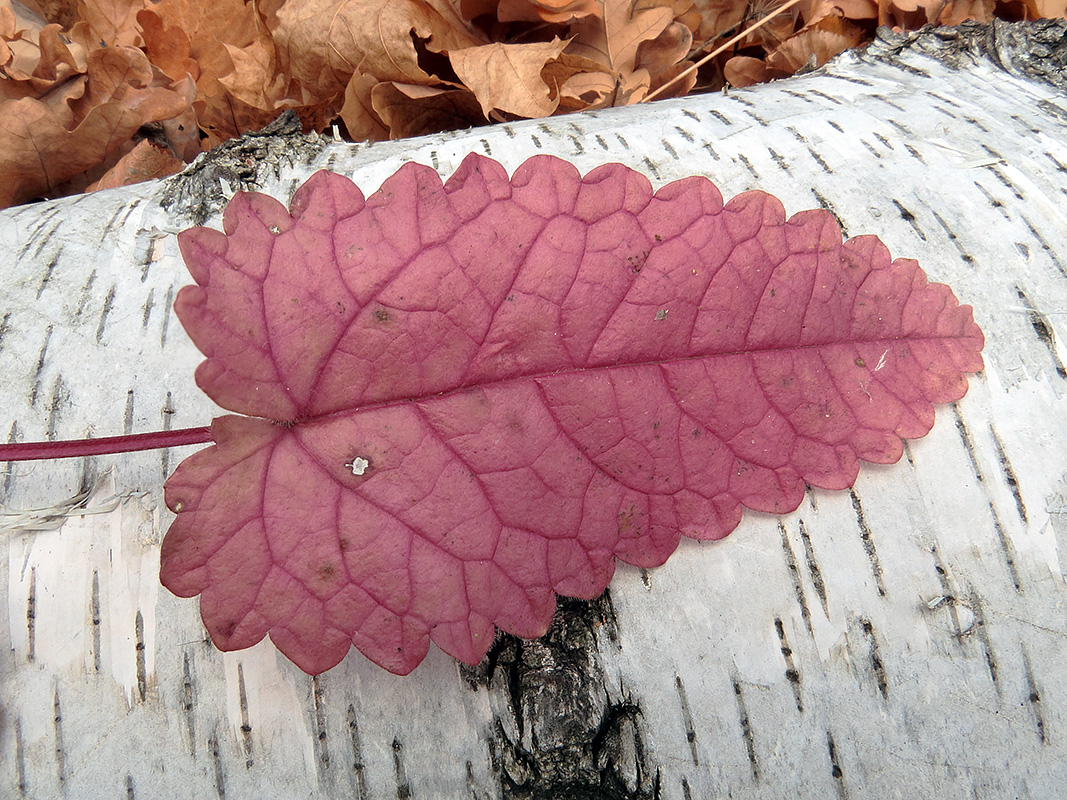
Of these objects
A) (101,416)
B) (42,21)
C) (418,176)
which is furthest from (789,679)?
(42,21)

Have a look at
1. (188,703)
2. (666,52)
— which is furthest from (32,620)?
(666,52)

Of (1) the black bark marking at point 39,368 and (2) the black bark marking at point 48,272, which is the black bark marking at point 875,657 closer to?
(1) the black bark marking at point 39,368

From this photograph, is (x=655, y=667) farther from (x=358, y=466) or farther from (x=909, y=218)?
(x=909, y=218)

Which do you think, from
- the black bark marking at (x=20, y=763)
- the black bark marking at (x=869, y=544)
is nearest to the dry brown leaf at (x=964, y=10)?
the black bark marking at (x=869, y=544)

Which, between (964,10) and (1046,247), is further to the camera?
(964,10)

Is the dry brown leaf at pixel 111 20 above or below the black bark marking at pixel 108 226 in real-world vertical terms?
above

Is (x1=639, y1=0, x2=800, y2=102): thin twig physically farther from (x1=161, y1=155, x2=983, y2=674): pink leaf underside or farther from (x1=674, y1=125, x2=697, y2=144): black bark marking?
(x1=161, y1=155, x2=983, y2=674): pink leaf underside
